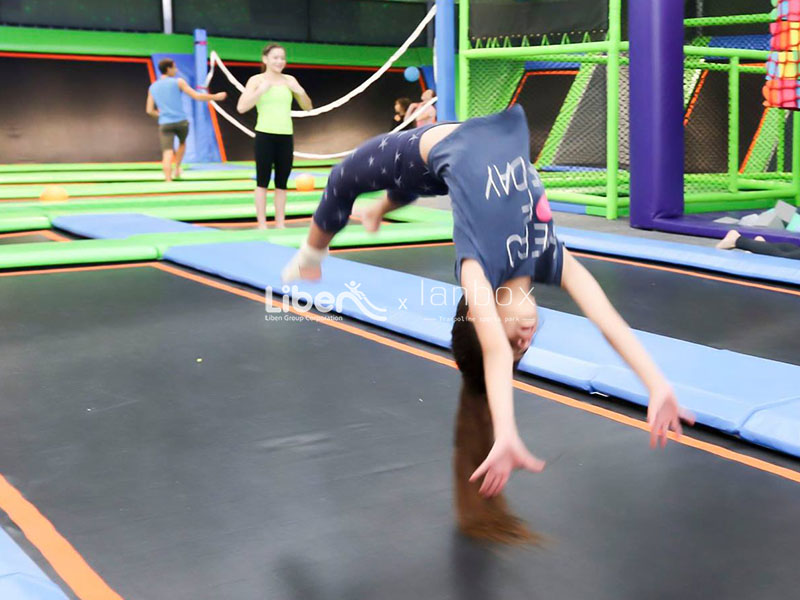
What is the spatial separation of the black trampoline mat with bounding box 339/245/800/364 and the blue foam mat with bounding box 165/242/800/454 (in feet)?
0.91

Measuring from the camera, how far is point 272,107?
5629 mm

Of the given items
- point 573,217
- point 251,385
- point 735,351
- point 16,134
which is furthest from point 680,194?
point 16,134

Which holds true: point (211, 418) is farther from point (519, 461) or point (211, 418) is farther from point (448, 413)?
point (519, 461)

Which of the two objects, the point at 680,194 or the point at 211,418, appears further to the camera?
the point at 680,194

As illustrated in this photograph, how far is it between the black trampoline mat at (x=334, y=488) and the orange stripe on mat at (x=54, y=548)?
3 centimetres

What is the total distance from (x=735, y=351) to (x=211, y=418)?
173cm

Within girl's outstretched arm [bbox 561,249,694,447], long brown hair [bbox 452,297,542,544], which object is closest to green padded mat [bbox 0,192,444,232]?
long brown hair [bbox 452,297,542,544]

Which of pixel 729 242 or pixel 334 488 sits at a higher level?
pixel 729 242

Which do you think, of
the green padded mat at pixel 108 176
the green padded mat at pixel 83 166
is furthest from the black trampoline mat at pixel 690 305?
the green padded mat at pixel 83 166

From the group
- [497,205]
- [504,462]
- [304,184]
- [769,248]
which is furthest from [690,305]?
[304,184]

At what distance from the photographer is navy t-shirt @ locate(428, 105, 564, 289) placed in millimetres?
1916

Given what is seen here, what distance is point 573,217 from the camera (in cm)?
696

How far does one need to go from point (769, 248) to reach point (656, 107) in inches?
→ 52.8

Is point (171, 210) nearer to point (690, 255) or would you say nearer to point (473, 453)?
point (690, 255)
